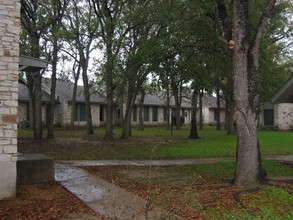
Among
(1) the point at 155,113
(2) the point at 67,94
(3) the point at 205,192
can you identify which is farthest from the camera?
(1) the point at 155,113

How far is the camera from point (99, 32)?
21625 millimetres

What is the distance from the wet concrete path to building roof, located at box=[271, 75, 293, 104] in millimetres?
2676

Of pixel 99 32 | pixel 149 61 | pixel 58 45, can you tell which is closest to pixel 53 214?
pixel 149 61

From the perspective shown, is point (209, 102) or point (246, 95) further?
point (209, 102)

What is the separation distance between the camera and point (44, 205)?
756 cm

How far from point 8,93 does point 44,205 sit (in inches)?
103

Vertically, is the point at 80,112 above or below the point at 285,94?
above

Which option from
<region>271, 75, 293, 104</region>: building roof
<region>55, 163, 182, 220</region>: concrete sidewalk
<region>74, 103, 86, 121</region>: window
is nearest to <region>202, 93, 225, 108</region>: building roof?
<region>74, 103, 86, 121</region>: window

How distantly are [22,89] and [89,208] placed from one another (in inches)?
1373

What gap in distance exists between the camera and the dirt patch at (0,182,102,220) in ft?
22.2

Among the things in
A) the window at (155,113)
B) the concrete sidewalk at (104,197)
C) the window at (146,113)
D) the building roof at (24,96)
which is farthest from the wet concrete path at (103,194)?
the window at (155,113)

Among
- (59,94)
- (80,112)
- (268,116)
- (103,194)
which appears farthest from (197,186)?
(268,116)

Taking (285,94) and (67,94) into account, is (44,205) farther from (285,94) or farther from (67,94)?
(67,94)

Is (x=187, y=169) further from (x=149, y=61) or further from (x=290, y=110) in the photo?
(x=290, y=110)
